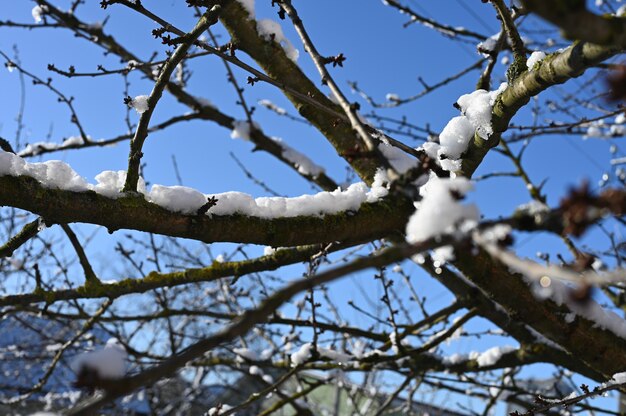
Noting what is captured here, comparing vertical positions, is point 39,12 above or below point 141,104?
above

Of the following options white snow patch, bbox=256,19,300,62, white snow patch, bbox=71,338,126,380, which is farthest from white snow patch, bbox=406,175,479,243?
white snow patch, bbox=256,19,300,62

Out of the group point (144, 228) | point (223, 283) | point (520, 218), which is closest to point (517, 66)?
point (520, 218)

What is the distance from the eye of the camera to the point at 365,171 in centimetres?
271

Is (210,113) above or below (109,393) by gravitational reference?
above

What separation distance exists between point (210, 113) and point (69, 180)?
9.80 feet

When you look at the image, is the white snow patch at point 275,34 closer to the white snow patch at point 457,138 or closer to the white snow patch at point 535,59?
the white snow patch at point 457,138

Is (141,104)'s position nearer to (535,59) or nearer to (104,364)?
(104,364)

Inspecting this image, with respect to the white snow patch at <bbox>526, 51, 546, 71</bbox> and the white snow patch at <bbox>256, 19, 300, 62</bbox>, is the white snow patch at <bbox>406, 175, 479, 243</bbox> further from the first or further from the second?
the white snow patch at <bbox>256, 19, 300, 62</bbox>

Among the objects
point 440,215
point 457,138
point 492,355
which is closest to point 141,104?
point 457,138

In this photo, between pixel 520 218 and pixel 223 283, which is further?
pixel 223 283

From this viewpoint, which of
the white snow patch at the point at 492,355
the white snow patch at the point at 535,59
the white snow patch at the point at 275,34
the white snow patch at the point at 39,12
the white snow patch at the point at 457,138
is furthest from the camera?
the white snow patch at the point at 39,12

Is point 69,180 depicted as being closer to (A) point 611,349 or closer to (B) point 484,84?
(B) point 484,84

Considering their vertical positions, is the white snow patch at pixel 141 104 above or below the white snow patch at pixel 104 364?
above

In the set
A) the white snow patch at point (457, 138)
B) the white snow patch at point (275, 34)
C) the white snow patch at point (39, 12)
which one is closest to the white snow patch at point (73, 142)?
the white snow patch at point (39, 12)
